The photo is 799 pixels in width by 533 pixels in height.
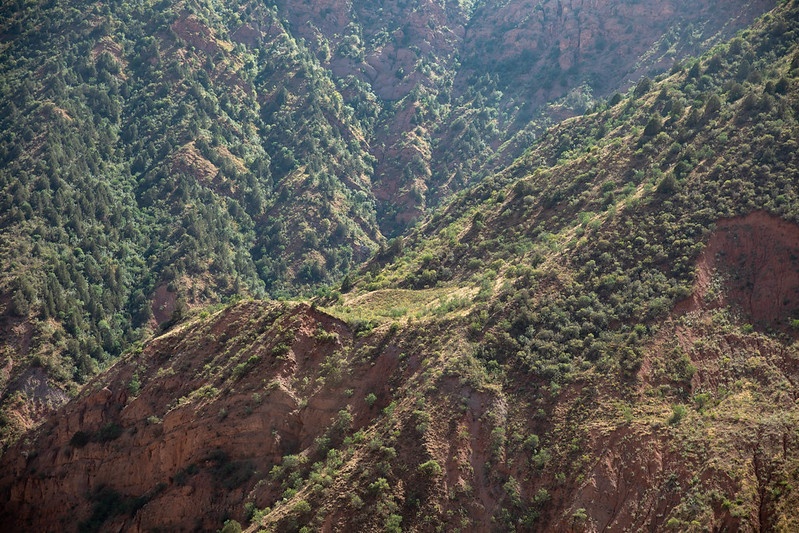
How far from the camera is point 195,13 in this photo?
128000mm

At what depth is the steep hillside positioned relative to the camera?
38.6 metres

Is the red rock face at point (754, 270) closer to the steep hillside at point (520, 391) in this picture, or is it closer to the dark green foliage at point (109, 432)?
the steep hillside at point (520, 391)

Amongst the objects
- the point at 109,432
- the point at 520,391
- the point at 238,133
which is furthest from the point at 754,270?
the point at 238,133

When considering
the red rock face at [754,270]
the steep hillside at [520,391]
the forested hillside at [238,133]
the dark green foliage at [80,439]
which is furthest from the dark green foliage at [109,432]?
the red rock face at [754,270]

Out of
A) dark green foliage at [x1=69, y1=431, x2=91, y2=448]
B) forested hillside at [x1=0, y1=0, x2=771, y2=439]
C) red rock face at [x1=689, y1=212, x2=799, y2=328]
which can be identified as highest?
forested hillside at [x1=0, y1=0, x2=771, y2=439]

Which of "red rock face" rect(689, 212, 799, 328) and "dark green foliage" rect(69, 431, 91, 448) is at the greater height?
"red rock face" rect(689, 212, 799, 328)

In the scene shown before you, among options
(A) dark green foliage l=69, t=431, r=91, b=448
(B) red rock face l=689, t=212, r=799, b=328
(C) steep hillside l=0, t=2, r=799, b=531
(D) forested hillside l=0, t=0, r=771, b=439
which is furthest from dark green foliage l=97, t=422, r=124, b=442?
(B) red rock face l=689, t=212, r=799, b=328

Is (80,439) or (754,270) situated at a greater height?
(754,270)

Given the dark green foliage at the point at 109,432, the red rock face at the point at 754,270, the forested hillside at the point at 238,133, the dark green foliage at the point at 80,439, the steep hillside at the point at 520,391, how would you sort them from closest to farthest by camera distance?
1. the steep hillside at the point at 520,391
2. the red rock face at the point at 754,270
3. the dark green foliage at the point at 109,432
4. the dark green foliage at the point at 80,439
5. the forested hillside at the point at 238,133

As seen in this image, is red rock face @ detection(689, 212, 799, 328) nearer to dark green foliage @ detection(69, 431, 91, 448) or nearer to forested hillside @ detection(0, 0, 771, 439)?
dark green foliage @ detection(69, 431, 91, 448)

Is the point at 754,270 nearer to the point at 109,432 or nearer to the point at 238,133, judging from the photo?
the point at 109,432

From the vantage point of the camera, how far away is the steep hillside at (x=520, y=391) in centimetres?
3862

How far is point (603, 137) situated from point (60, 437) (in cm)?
6305

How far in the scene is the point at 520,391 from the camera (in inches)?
1759
